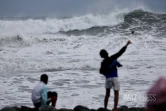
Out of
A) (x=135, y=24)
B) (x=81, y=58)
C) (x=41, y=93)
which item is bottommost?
(x=41, y=93)

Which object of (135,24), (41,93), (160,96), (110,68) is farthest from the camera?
(135,24)

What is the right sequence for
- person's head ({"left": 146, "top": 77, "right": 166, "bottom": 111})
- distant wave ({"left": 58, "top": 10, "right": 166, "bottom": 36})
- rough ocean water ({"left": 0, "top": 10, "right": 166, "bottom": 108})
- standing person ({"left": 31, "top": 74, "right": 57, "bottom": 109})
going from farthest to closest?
distant wave ({"left": 58, "top": 10, "right": 166, "bottom": 36}) → rough ocean water ({"left": 0, "top": 10, "right": 166, "bottom": 108}) → standing person ({"left": 31, "top": 74, "right": 57, "bottom": 109}) → person's head ({"left": 146, "top": 77, "right": 166, "bottom": 111})

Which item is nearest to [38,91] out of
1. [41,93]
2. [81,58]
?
[41,93]

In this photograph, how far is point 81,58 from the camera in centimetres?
1650

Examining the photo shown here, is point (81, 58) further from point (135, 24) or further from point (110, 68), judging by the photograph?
point (135, 24)

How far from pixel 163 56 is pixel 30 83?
318 inches

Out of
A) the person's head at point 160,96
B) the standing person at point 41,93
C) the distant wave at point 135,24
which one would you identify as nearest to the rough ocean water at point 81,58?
the distant wave at point 135,24

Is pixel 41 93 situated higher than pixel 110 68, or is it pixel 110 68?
pixel 110 68

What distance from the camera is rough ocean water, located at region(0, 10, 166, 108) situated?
8.97 metres

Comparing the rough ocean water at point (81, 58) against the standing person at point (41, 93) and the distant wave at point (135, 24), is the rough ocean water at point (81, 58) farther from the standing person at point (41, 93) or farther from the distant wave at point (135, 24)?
the standing person at point (41, 93)

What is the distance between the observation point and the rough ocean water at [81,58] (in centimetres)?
897

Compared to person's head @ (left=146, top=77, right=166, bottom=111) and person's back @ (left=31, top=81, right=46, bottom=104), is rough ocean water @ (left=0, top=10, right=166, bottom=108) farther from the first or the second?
person's head @ (left=146, top=77, right=166, bottom=111)

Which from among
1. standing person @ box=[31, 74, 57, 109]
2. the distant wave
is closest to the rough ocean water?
the distant wave

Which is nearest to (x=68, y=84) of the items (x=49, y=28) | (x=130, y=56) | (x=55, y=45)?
(x=130, y=56)
